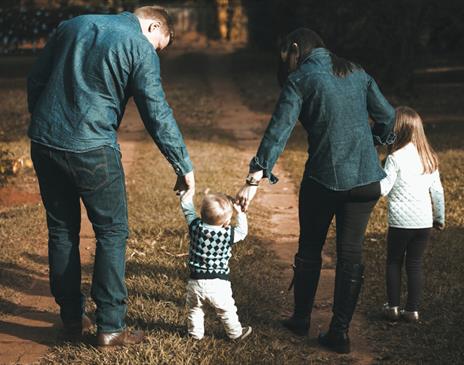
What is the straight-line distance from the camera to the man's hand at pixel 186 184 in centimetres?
408

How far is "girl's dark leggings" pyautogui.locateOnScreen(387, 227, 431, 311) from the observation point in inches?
189

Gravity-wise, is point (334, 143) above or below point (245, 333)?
above

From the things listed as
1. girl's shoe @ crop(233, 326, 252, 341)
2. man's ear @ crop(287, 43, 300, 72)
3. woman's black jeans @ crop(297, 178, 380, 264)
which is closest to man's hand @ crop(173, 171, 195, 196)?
woman's black jeans @ crop(297, 178, 380, 264)

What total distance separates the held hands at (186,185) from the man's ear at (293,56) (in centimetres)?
75

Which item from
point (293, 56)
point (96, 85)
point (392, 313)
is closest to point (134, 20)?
point (96, 85)

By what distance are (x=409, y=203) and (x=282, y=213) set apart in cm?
281

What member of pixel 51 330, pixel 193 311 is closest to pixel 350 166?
pixel 193 311

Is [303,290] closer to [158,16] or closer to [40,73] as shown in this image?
[158,16]

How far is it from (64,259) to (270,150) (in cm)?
122

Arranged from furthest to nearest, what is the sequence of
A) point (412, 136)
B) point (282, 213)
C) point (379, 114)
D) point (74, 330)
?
point (282, 213)
point (412, 136)
point (74, 330)
point (379, 114)

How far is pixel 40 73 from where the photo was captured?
160 inches

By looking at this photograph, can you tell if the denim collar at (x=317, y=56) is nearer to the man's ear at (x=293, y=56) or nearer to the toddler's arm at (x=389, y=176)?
the man's ear at (x=293, y=56)

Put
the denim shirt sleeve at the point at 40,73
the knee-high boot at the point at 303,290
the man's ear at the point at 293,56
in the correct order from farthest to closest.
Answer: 1. the knee-high boot at the point at 303,290
2. the man's ear at the point at 293,56
3. the denim shirt sleeve at the point at 40,73

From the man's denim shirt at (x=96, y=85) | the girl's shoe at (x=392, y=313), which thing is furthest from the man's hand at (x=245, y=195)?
the girl's shoe at (x=392, y=313)
